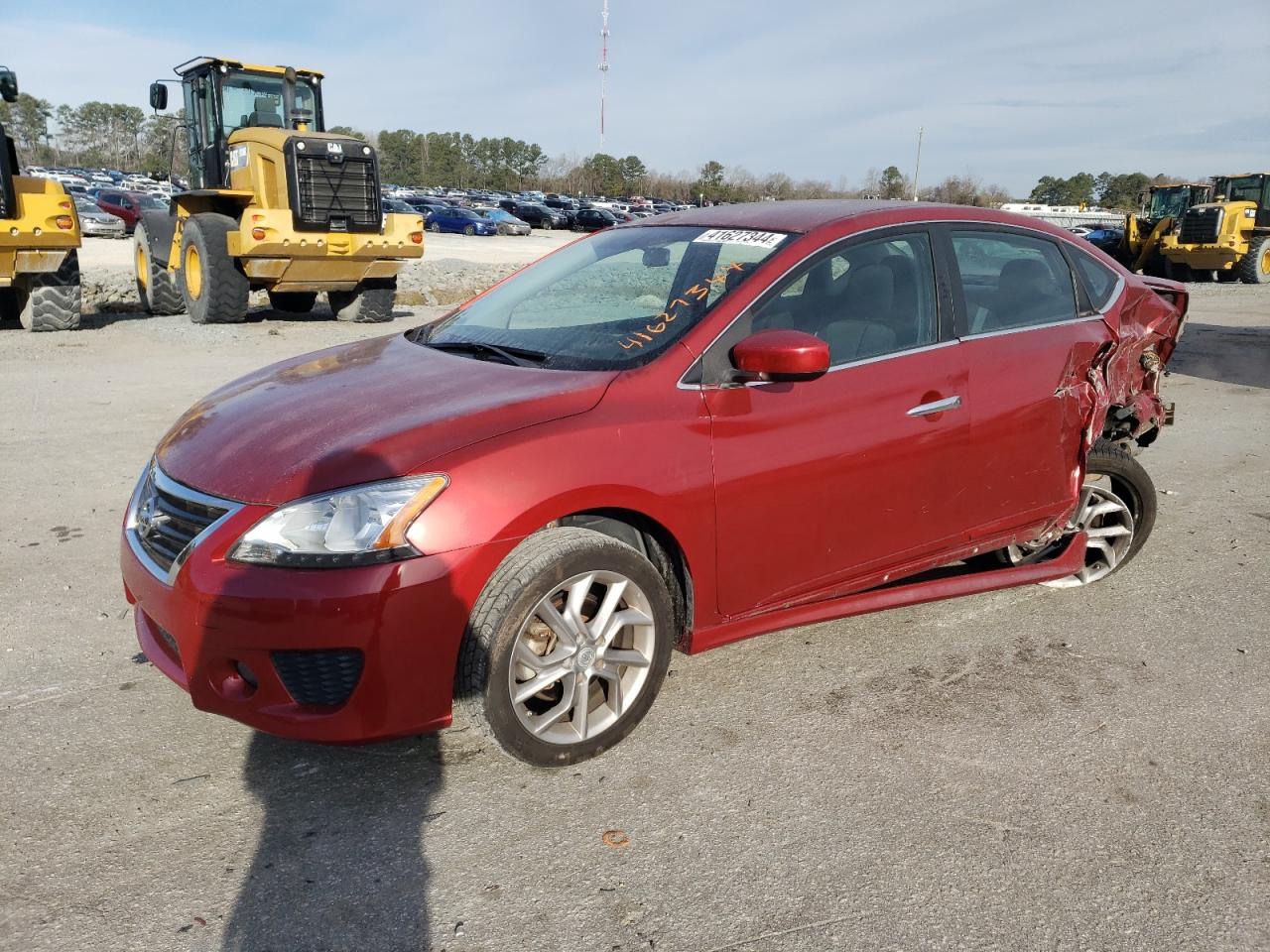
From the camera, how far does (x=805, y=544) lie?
3.44 m

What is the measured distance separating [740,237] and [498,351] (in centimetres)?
98

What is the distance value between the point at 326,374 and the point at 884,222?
6.91ft

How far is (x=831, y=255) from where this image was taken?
11.9 ft

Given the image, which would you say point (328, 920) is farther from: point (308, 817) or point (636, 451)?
point (636, 451)

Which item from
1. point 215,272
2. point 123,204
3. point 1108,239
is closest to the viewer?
point 215,272

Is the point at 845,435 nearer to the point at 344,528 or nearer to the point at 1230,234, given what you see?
the point at 344,528

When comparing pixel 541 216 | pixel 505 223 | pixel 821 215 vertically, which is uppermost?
pixel 541 216

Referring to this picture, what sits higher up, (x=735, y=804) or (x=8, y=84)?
(x=8, y=84)

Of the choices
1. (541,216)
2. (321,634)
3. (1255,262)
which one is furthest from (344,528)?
(541,216)

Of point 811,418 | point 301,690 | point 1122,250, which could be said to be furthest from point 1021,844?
point 1122,250

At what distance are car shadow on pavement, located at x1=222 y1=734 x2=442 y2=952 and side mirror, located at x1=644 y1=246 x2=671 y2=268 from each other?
191cm

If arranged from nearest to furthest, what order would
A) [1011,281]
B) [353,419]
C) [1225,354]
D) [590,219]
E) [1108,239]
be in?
1. [353,419]
2. [1011,281]
3. [1225,354]
4. [1108,239]
5. [590,219]

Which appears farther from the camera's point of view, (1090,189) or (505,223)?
(1090,189)

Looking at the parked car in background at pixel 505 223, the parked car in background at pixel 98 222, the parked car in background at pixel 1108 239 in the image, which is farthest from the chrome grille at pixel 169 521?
the parked car in background at pixel 505 223
